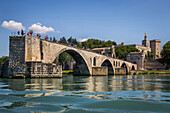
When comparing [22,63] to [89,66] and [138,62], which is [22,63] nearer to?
[89,66]

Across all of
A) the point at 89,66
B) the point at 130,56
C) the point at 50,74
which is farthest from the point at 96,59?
the point at 130,56

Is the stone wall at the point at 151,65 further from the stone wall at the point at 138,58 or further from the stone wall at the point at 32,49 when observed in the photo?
the stone wall at the point at 32,49

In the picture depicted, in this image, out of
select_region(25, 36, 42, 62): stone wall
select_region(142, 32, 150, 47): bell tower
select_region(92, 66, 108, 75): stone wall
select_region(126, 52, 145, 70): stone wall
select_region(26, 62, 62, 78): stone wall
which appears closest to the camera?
select_region(26, 62, 62, 78): stone wall

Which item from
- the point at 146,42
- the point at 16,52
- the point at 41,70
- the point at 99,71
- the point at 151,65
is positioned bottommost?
the point at 99,71

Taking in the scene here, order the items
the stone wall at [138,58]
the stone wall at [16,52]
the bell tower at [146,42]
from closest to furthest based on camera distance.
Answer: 1. the stone wall at [16,52]
2. the stone wall at [138,58]
3. the bell tower at [146,42]

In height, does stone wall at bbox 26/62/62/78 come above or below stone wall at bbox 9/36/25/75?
below

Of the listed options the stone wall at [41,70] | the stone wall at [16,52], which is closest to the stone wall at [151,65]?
the stone wall at [41,70]

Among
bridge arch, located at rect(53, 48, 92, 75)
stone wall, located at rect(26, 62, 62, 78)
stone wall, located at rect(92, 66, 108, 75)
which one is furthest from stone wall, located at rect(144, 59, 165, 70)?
stone wall, located at rect(26, 62, 62, 78)

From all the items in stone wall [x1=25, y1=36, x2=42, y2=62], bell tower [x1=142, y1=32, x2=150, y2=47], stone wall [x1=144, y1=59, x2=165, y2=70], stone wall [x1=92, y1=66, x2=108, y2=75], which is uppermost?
bell tower [x1=142, y1=32, x2=150, y2=47]

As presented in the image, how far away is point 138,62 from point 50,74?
254 feet

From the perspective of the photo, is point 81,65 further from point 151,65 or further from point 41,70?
point 151,65

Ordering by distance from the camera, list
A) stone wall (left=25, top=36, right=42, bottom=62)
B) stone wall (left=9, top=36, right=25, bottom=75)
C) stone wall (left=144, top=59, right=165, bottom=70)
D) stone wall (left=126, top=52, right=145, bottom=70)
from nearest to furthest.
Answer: stone wall (left=9, top=36, right=25, bottom=75) < stone wall (left=25, top=36, right=42, bottom=62) < stone wall (left=144, top=59, right=165, bottom=70) < stone wall (left=126, top=52, right=145, bottom=70)

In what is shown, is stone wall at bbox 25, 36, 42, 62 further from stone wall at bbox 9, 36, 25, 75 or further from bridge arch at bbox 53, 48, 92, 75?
bridge arch at bbox 53, 48, 92, 75

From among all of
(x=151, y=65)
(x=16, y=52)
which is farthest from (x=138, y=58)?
(x=16, y=52)
